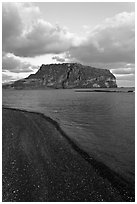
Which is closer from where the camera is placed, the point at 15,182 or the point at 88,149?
the point at 15,182

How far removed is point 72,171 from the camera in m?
14.7

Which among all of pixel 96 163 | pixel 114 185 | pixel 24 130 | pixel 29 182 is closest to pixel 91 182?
pixel 114 185

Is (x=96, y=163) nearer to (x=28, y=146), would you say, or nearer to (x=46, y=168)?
(x=46, y=168)

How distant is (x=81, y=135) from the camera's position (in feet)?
83.4

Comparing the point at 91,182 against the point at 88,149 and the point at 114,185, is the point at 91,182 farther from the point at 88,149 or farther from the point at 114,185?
the point at 88,149

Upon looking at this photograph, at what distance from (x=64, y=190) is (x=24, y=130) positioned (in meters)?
15.3

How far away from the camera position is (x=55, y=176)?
45.1ft

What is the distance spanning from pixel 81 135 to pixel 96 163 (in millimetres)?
9198

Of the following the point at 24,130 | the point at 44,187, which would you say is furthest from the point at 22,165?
the point at 24,130

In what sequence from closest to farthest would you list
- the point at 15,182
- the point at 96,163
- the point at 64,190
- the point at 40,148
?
the point at 64,190, the point at 15,182, the point at 96,163, the point at 40,148

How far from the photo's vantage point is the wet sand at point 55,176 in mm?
11633

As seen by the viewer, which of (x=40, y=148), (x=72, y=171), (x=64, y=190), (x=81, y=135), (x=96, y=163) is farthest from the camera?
(x=81, y=135)

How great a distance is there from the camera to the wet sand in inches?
458

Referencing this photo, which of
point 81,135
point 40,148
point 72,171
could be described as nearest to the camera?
point 72,171
